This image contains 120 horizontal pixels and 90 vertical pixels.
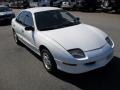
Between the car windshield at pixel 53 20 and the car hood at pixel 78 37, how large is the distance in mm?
296

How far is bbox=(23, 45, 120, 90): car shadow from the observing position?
4.51 m

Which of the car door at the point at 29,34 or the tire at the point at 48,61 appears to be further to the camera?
the car door at the point at 29,34

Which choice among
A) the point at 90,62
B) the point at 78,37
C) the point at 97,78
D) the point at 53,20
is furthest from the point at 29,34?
the point at 97,78

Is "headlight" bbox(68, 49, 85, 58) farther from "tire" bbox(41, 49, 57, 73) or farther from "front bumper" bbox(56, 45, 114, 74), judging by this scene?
"tire" bbox(41, 49, 57, 73)

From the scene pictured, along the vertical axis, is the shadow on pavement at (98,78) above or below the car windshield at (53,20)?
below

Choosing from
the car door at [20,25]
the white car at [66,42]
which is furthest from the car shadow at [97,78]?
the car door at [20,25]

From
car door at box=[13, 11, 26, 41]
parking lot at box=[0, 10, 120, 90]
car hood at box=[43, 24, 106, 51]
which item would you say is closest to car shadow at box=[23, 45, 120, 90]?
parking lot at box=[0, 10, 120, 90]

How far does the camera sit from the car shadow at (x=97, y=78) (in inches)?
177

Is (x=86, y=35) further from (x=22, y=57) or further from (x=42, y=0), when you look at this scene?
(x=42, y=0)

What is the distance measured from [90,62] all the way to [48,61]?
3.92 feet

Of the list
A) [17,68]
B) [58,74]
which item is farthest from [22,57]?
[58,74]

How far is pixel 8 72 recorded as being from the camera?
5.75 meters

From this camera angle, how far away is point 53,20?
612 centimetres

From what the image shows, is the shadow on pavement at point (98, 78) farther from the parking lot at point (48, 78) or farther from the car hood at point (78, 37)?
the car hood at point (78, 37)
